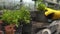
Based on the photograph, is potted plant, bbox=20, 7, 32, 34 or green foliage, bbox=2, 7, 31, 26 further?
potted plant, bbox=20, 7, 32, 34

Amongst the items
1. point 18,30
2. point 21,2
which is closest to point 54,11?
point 21,2

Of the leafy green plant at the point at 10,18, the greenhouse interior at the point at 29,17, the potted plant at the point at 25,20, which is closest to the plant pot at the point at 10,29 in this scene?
the greenhouse interior at the point at 29,17

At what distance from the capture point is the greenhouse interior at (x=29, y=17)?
3.13m

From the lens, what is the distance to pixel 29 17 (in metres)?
3.50

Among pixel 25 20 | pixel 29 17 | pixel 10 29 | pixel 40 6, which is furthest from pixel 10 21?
pixel 40 6

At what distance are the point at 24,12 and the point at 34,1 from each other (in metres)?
0.92

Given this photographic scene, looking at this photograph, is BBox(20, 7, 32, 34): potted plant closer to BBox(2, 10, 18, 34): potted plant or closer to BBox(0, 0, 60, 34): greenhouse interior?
BBox(0, 0, 60, 34): greenhouse interior

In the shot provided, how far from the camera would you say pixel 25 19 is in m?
3.36

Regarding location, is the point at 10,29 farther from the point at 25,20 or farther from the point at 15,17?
the point at 25,20

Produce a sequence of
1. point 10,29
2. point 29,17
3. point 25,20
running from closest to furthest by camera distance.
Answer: point 10,29 < point 25,20 < point 29,17

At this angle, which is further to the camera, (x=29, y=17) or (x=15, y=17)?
(x=29, y=17)

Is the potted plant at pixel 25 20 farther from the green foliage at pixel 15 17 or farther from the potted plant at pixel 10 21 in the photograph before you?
the potted plant at pixel 10 21

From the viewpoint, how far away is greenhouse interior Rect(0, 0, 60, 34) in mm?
3129

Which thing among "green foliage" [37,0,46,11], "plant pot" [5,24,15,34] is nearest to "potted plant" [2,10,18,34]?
"plant pot" [5,24,15,34]
